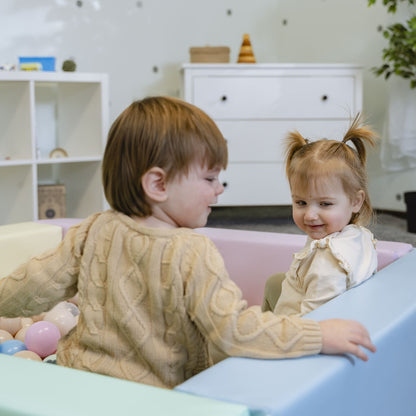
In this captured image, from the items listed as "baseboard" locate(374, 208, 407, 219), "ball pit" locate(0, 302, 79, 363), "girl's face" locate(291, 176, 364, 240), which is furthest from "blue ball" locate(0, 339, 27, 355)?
"baseboard" locate(374, 208, 407, 219)

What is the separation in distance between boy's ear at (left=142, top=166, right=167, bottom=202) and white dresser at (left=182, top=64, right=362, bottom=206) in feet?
7.56

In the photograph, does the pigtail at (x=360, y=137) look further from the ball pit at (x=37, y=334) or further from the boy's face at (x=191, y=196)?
the ball pit at (x=37, y=334)

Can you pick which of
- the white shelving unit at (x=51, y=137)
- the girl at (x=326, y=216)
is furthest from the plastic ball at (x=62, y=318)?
the white shelving unit at (x=51, y=137)

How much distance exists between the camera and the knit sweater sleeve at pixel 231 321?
719mm

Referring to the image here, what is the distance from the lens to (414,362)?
94 cm

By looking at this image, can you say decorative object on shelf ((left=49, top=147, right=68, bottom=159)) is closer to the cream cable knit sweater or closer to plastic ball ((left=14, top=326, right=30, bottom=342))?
plastic ball ((left=14, top=326, right=30, bottom=342))

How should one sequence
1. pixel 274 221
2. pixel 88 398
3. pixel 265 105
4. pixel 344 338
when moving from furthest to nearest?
pixel 274 221
pixel 265 105
pixel 344 338
pixel 88 398

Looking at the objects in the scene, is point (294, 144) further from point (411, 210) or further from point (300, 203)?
point (411, 210)

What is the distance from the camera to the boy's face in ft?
2.78

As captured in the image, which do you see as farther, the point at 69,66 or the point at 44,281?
the point at 69,66

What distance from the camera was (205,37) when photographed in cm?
354

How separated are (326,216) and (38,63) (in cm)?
201

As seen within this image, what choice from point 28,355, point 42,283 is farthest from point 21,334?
point 42,283

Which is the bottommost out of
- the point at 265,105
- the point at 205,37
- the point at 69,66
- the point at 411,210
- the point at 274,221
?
the point at 274,221
